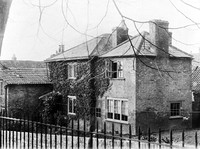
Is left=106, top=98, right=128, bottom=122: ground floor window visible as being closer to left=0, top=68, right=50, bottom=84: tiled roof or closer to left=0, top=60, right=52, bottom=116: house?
left=0, top=60, right=52, bottom=116: house

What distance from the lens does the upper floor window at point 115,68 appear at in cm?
2188

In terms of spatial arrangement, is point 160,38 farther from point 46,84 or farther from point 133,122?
point 46,84

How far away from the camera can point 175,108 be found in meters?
22.6

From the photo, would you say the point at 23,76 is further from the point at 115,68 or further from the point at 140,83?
the point at 140,83

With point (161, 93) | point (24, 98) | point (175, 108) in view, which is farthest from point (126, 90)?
point (24, 98)

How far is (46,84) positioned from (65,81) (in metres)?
3.78

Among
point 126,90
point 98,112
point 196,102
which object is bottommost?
point 98,112

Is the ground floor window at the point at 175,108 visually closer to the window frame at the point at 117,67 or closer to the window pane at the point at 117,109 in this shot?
the window pane at the point at 117,109

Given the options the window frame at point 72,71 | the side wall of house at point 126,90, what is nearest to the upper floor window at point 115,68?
the side wall of house at point 126,90

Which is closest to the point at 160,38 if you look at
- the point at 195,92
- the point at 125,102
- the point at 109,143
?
the point at 125,102

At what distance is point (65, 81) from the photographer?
2662 centimetres

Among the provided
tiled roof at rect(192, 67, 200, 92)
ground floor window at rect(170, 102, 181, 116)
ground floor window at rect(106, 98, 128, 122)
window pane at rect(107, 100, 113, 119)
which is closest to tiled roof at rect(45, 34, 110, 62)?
window pane at rect(107, 100, 113, 119)

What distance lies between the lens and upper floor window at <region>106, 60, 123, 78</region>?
2188 centimetres

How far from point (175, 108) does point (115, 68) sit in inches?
213
